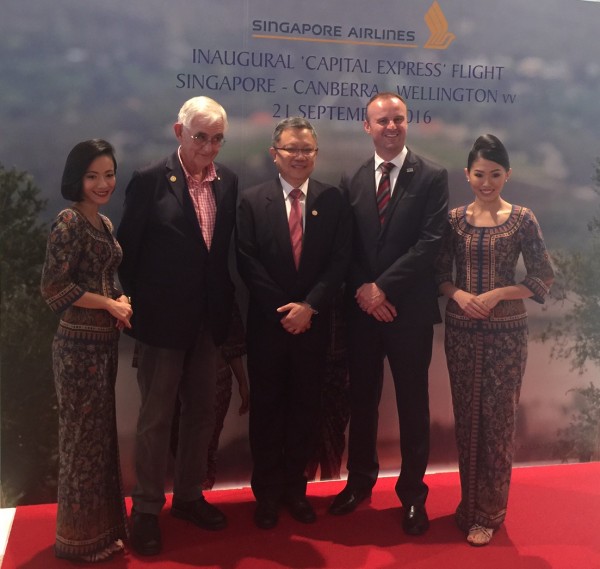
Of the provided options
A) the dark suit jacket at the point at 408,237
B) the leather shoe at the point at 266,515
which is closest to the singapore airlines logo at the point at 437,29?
the dark suit jacket at the point at 408,237

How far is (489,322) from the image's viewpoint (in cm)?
332

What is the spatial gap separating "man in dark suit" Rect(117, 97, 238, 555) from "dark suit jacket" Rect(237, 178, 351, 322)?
0.10 metres

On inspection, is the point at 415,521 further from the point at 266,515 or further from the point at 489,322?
the point at 489,322

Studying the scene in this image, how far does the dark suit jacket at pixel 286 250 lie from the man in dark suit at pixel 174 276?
0.34 ft

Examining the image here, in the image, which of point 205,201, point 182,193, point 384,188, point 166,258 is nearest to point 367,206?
point 384,188

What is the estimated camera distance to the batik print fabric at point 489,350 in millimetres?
3314

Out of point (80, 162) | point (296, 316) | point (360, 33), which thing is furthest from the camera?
point (360, 33)

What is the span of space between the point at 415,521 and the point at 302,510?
55cm

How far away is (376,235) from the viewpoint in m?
3.38

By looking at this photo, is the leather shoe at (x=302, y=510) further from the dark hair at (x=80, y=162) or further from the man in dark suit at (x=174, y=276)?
the dark hair at (x=80, y=162)

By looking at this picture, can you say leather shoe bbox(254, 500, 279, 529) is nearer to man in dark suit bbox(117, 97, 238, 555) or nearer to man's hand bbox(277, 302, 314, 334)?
man in dark suit bbox(117, 97, 238, 555)

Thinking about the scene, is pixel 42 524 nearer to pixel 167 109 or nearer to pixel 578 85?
pixel 167 109

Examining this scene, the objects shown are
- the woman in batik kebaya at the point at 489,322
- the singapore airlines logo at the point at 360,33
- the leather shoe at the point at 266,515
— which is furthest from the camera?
the singapore airlines logo at the point at 360,33

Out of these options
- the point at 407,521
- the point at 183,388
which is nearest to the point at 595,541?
the point at 407,521
